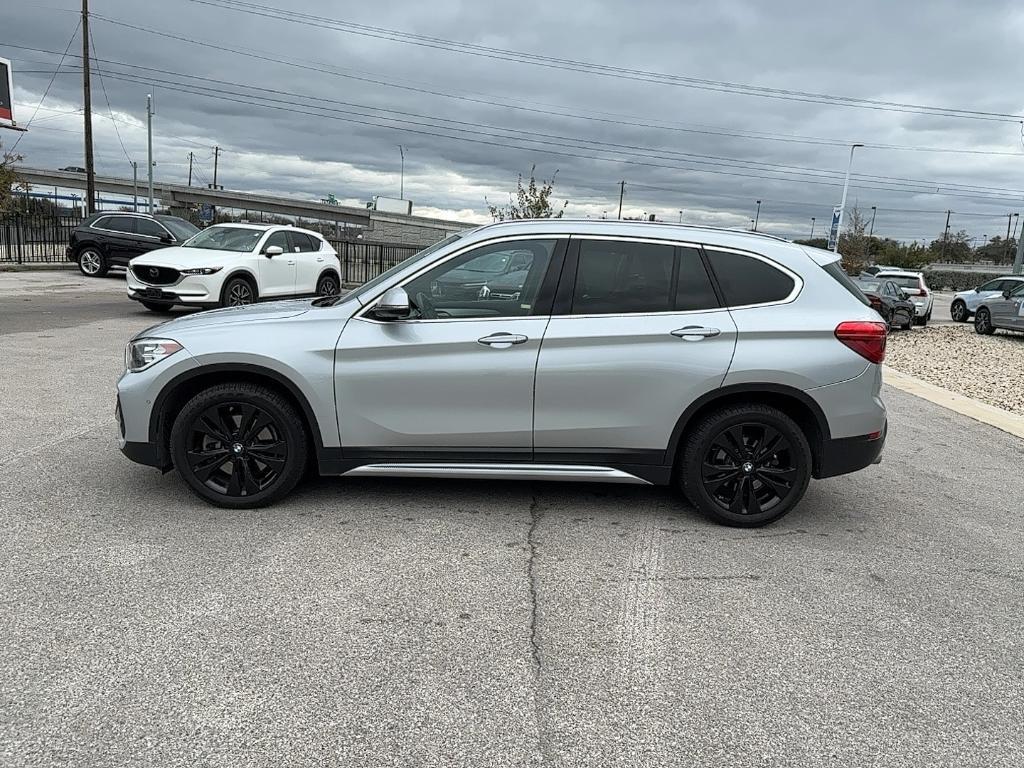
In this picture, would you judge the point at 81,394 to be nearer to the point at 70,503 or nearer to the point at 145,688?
the point at 70,503

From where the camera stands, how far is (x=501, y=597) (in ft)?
12.1

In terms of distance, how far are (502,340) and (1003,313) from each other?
19409 millimetres

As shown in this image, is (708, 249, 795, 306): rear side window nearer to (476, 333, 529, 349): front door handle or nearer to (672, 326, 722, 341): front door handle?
(672, 326, 722, 341): front door handle

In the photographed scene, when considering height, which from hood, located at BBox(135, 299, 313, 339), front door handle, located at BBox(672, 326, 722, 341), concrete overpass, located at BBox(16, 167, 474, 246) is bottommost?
hood, located at BBox(135, 299, 313, 339)

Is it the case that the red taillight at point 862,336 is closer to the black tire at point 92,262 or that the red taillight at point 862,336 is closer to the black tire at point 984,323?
the black tire at point 984,323

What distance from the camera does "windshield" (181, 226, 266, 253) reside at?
1389 centimetres

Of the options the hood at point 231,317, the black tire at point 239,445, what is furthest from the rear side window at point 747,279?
the black tire at point 239,445

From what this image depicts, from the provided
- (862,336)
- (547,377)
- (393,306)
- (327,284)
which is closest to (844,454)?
(862,336)

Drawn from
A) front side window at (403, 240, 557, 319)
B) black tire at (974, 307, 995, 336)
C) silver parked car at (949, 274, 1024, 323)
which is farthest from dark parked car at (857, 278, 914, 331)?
front side window at (403, 240, 557, 319)

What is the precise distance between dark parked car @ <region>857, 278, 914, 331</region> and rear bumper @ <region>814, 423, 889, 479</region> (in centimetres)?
1709

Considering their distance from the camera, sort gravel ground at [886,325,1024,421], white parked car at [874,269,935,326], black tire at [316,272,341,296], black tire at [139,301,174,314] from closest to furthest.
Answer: gravel ground at [886,325,1024,421]
black tire at [139,301,174,314]
black tire at [316,272,341,296]
white parked car at [874,269,935,326]

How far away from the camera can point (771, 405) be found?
15.3 feet

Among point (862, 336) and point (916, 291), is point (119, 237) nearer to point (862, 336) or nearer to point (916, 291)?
point (862, 336)

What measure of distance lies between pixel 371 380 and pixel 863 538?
3.06 meters
